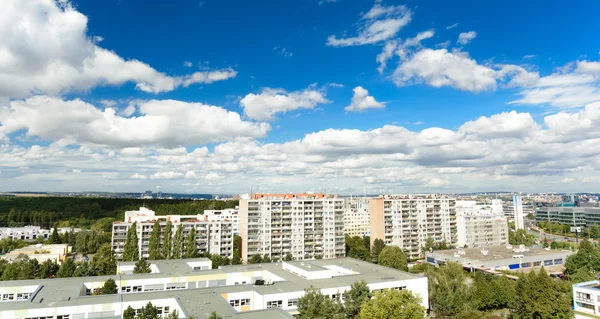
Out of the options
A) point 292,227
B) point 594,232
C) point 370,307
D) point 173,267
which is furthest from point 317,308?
point 594,232

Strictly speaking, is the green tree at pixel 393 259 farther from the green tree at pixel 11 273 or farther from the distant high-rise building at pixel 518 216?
the distant high-rise building at pixel 518 216

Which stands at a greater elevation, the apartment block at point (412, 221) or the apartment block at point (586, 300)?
the apartment block at point (412, 221)

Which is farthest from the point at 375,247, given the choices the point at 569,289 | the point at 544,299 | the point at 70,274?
the point at 70,274

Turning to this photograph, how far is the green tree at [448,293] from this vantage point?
32356mm

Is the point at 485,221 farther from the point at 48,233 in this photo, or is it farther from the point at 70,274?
the point at 48,233

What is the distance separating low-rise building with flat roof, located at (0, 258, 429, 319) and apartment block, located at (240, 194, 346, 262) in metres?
17.2

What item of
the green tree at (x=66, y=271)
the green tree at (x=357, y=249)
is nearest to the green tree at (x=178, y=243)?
the green tree at (x=66, y=271)

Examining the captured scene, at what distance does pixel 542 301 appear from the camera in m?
Result: 31.7

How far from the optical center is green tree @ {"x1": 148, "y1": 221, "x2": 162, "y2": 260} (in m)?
56.1

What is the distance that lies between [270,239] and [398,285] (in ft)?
103

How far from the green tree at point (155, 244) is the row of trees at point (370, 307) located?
117ft

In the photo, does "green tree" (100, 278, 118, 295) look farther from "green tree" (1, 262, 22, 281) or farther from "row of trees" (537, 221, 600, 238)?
"row of trees" (537, 221, 600, 238)

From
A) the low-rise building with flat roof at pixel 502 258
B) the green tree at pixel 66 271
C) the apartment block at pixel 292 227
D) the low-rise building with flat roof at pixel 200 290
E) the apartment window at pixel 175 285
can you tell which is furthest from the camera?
the apartment block at pixel 292 227

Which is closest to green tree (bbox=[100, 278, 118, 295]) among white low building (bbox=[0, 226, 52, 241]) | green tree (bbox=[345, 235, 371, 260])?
green tree (bbox=[345, 235, 371, 260])
